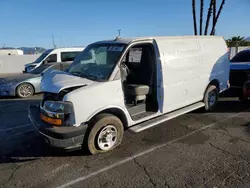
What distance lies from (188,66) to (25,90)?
22.0 feet

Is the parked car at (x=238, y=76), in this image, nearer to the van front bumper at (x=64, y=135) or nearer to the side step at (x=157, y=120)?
the side step at (x=157, y=120)

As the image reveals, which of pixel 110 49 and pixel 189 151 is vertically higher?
pixel 110 49

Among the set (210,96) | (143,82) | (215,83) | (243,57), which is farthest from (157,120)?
(243,57)

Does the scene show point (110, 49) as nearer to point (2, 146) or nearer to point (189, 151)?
point (189, 151)

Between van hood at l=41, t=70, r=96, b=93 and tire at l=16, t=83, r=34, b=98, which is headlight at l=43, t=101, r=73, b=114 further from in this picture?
tire at l=16, t=83, r=34, b=98

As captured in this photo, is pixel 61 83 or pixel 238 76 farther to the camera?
pixel 238 76

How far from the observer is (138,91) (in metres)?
4.36

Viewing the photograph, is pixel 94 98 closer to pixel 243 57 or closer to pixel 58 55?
pixel 243 57

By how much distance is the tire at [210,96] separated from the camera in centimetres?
573

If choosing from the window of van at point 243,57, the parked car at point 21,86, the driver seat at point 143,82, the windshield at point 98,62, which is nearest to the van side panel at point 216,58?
the driver seat at point 143,82

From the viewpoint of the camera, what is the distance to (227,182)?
9.57 ft

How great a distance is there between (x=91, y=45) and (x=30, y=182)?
120 inches

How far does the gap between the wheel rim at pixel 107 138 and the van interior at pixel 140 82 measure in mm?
580

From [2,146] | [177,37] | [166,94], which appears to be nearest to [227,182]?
[166,94]
